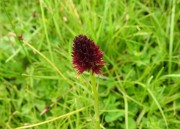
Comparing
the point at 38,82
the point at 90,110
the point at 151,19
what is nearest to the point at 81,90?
the point at 90,110

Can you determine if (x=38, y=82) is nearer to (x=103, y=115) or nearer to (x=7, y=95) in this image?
(x=7, y=95)

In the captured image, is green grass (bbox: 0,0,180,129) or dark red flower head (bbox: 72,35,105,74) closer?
dark red flower head (bbox: 72,35,105,74)

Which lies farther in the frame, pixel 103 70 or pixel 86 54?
pixel 103 70

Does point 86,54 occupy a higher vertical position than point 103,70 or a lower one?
lower

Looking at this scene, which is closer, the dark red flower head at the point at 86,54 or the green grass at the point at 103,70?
the dark red flower head at the point at 86,54
